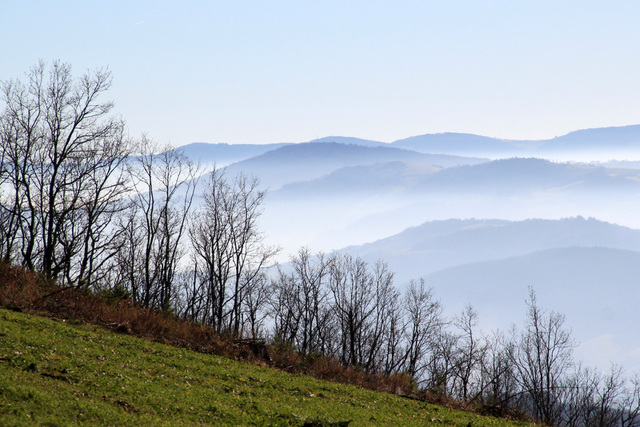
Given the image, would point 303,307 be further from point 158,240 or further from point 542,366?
point 542,366

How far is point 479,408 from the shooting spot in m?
21.3

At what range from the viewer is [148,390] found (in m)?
12.3

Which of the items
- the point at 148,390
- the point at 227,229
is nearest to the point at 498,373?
the point at 227,229

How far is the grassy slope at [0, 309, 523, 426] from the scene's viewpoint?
10078 mm

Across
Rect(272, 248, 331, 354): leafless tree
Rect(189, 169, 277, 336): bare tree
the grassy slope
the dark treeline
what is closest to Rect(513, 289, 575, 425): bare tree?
the dark treeline

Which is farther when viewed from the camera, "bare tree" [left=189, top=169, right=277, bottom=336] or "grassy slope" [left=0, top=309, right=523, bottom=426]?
"bare tree" [left=189, top=169, right=277, bottom=336]

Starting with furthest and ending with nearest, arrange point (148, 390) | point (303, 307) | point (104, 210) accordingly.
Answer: point (303, 307) < point (104, 210) < point (148, 390)

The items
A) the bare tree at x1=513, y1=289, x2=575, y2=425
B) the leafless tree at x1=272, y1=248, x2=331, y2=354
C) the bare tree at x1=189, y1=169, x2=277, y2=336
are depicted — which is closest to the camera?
the bare tree at x1=189, y1=169, x2=277, y2=336

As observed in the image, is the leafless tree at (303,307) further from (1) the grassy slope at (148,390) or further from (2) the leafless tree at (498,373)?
(1) the grassy slope at (148,390)

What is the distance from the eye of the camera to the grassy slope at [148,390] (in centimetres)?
1008

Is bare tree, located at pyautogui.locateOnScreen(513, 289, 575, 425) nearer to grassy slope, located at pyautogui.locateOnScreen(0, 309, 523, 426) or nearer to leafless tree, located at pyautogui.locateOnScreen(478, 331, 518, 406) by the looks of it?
leafless tree, located at pyautogui.locateOnScreen(478, 331, 518, 406)

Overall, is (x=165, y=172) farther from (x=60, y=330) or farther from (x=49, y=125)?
(x=60, y=330)

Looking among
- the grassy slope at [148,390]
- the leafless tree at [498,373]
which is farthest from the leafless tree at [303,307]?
the grassy slope at [148,390]

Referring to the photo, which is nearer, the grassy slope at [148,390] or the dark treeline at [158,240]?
the grassy slope at [148,390]
